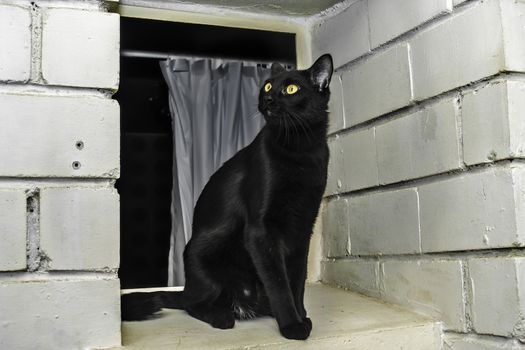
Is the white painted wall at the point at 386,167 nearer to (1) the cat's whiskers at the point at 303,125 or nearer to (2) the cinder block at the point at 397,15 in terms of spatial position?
(2) the cinder block at the point at 397,15

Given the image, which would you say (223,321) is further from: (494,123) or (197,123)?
(197,123)

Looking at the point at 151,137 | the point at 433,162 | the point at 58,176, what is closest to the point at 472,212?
the point at 433,162

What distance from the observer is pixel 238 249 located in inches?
66.8

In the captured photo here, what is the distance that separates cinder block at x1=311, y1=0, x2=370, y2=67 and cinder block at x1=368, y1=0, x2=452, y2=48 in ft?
0.16

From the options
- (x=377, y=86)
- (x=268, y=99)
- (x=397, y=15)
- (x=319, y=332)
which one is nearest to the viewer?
(x=319, y=332)

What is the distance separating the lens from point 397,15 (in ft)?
5.86

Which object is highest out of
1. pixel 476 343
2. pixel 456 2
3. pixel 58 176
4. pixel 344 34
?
pixel 344 34

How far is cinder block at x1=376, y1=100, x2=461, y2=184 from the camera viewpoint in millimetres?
1584

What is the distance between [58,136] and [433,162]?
97 cm

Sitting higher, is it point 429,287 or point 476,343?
point 429,287

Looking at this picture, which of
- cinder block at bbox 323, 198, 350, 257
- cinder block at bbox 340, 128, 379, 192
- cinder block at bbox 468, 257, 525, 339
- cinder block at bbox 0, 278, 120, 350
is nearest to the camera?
cinder block at bbox 0, 278, 120, 350

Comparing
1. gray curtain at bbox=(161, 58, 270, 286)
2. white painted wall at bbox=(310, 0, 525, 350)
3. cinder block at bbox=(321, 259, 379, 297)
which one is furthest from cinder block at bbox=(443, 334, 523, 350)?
gray curtain at bbox=(161, 58, 270, 286)

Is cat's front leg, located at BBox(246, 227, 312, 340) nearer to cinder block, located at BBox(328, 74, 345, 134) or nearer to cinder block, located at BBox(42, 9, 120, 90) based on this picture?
cinder block, located at BBox(42, 9, 120, 90)

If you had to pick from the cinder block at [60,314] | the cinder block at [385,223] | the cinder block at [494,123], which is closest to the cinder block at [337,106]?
the cinder block at [385,223]
